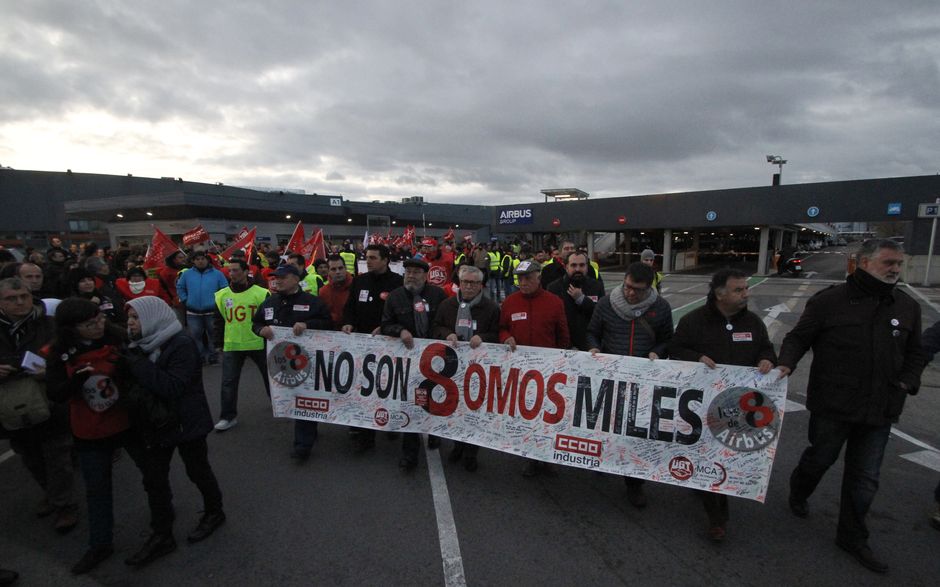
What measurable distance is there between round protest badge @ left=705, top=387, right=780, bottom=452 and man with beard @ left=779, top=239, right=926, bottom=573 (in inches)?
10.8

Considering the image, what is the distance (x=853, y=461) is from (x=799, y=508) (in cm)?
64

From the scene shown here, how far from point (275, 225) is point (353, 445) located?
5769 centimetres

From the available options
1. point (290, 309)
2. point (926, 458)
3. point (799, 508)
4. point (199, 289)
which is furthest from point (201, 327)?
point (926, 458)

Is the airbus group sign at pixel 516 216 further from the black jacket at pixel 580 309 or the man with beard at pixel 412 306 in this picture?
the man with beard at pixel 412 306

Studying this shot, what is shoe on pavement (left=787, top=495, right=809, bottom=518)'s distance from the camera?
326 centimetres

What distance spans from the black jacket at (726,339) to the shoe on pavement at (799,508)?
1179mm

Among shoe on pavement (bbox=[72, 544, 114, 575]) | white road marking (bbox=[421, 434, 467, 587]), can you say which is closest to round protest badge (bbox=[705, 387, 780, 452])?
white road marking (bbox=[421, 434, 467, 587])

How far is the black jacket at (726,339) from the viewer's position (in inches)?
124

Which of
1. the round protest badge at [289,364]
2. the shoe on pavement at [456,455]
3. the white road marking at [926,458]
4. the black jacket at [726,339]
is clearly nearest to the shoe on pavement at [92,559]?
the round protest badge at [289,364]

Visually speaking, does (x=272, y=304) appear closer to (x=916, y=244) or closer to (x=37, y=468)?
(x=37, y=468)

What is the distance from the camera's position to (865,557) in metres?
2.74

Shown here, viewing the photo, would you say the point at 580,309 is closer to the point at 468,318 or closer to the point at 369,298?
the point at 468,318

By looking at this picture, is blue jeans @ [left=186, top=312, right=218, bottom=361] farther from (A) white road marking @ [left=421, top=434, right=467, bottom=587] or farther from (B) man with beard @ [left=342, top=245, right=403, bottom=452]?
(A) white road marking @ [left=421, top=434, right=467, bottom=587]

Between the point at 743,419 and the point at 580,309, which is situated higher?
the point at 580,309
